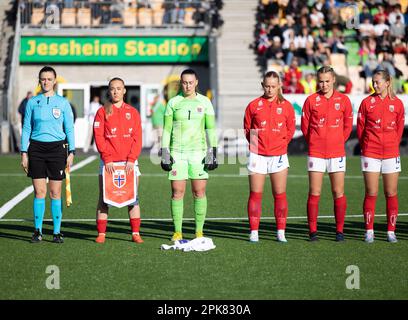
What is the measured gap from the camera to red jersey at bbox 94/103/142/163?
34.9ft

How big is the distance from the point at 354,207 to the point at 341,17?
19.6 m

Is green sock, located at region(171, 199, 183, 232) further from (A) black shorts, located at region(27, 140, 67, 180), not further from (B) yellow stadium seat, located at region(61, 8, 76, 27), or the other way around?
(B) yellow stadium seat, located at region(61, 8, 76, 27)

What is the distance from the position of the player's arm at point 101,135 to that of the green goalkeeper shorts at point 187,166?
731mm

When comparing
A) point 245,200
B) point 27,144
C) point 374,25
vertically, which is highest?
point 374,25

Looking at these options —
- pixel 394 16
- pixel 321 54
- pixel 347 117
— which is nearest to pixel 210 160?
pixel 347 117

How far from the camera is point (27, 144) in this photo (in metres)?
10.7

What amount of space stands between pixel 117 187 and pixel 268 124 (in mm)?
1807

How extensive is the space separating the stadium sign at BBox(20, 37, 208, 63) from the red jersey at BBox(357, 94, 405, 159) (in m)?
22.7

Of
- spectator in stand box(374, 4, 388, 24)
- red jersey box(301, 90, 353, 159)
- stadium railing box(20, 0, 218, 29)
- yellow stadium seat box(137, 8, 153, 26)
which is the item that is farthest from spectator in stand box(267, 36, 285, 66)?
red jersey box(301, 90, 353, 159)

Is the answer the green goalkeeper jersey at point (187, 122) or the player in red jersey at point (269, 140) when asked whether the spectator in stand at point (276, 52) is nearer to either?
the player in red jersey at point (269, 140)

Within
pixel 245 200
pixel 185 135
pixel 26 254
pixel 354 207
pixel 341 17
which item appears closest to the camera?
pixel 26 254

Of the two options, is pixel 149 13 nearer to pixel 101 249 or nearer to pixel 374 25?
pixel 374 25

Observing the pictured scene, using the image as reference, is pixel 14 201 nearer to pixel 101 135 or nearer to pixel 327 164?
pixel 101 135

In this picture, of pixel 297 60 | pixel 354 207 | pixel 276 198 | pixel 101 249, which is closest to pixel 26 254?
pixel 101 249
